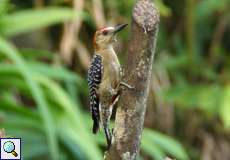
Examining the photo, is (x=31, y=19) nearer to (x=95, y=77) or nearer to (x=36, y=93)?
(x=36, y=93)

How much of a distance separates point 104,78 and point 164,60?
12.7ft

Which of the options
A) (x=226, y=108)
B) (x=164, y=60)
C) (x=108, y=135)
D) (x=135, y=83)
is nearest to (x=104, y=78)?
(x=108, y=135)

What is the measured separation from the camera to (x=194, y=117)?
20.5 ft

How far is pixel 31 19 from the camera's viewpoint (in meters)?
4.91

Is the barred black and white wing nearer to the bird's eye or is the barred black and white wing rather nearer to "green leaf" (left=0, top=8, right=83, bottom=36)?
the bird's eye

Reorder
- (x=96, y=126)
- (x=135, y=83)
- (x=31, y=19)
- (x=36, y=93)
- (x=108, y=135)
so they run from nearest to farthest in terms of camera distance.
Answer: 1. (x=135, y=83)
2. (x=108, y=135)
3. (x=96, y=126)
4. (x=36, y=93)
5. (x=31, y=19)

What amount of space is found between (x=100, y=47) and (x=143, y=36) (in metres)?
0.56

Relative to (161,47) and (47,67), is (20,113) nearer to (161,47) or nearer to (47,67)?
(47,67)

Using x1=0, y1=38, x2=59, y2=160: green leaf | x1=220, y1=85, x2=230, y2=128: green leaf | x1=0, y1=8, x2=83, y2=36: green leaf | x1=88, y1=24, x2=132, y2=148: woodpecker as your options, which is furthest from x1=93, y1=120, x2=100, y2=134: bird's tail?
x1=220, y1=85, x2=230, y2=128: green leaf

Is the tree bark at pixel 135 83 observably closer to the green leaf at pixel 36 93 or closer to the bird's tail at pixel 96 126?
the bird's tail at pixel 96 126

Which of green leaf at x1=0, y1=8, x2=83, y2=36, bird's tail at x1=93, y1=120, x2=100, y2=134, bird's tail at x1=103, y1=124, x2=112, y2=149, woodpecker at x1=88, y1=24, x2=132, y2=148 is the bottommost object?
bird's tail at x1=103, y1=124, x2=112, y2=149

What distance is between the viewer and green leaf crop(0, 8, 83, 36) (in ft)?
15.8

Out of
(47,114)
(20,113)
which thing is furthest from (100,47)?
(20,113)

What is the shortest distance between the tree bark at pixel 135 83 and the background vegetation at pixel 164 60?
8.77 ft
